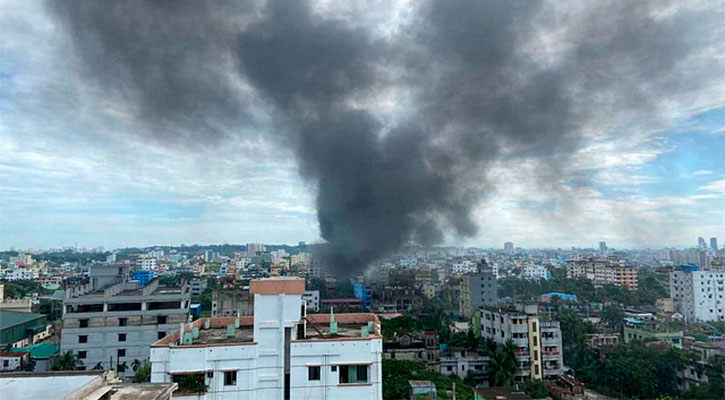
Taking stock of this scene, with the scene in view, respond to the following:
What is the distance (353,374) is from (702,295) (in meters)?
32.1

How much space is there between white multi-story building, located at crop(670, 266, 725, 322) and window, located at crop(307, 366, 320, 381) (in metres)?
29.7

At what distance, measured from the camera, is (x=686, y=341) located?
17.8 m

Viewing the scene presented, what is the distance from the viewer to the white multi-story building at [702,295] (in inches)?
1061

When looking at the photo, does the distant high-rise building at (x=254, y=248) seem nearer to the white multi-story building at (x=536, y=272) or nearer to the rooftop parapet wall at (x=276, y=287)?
the white multi-story building at (x=536, y=272)

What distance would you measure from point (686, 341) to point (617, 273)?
2775 cm

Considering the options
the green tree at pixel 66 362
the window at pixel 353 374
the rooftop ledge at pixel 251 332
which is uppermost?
the rooftop ledge at pixel 251 332

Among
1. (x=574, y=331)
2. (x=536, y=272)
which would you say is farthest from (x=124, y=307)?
(x=536, y=272)

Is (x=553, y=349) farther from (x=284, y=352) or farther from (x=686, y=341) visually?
(x=284, y=352)

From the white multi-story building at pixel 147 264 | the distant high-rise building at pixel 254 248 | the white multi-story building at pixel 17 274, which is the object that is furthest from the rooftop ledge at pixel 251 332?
the distant high-rise building at pixel 254 248

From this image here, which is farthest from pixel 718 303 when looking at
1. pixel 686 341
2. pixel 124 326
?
pixel 124 326

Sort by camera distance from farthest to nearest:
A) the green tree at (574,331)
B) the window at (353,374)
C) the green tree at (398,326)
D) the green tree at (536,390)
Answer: the green tree at (398,326), the green tree at (574,331), the green tree at (536,390), the window at (353,374)

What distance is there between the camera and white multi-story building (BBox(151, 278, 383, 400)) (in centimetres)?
577

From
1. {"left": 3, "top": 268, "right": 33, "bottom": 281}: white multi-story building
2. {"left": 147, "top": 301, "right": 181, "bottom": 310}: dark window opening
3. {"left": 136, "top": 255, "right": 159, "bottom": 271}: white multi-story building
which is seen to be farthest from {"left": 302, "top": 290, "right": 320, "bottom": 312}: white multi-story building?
{"left": 136, "top": 255, "right": 159, "bottom": 271}: white multi-story building

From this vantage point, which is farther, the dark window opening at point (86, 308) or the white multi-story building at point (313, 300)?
the white multi-story building at point (313, 300)
